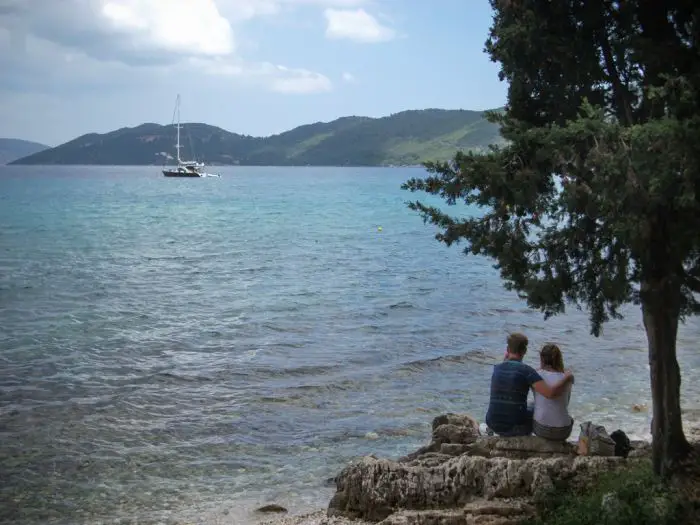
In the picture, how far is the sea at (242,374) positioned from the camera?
529 inches

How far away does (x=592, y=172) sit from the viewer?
7762 millimetres

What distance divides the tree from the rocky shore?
1252 millimetres

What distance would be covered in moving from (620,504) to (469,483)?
6.82 ft

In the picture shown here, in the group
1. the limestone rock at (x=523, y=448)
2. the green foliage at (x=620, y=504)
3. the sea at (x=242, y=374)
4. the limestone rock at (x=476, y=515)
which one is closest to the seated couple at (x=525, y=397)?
the limestone rock at (x=523, y=448)

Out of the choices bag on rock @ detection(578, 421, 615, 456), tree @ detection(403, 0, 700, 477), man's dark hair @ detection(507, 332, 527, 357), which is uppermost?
tree @ detection(403, 0, 700, 477)

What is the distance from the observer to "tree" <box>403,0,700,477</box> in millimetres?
7547

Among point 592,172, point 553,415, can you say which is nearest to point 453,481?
point 553,415

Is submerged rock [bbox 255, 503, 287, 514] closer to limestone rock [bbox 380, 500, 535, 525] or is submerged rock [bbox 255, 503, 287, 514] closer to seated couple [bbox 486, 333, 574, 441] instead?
limestone rock [bbox 380, 500, 535, 525]

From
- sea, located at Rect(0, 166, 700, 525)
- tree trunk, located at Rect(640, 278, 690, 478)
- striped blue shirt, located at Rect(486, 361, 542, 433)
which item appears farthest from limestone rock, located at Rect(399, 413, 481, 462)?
tree trunk, located at Rect(640, 278, 690, 478)

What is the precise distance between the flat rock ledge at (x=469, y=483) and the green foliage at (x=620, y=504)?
0.24 m

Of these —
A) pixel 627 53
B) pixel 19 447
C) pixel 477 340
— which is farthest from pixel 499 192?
pixel 477 340

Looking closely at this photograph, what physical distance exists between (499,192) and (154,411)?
37.8ft

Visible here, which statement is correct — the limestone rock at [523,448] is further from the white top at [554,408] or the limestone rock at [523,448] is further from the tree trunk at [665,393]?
the tree trunk at [665,393]

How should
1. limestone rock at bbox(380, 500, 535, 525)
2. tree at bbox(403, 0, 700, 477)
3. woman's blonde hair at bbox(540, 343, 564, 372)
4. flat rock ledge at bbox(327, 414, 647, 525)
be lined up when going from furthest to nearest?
woman's blonde hair at bbox(540, 343, 564, 372) < flat rock ledge at bbox(327, 414, 647, 525) < limestone rock at bbox(380, 500, 535, 525) < tree at bbox(403, 0, 700, 477)
